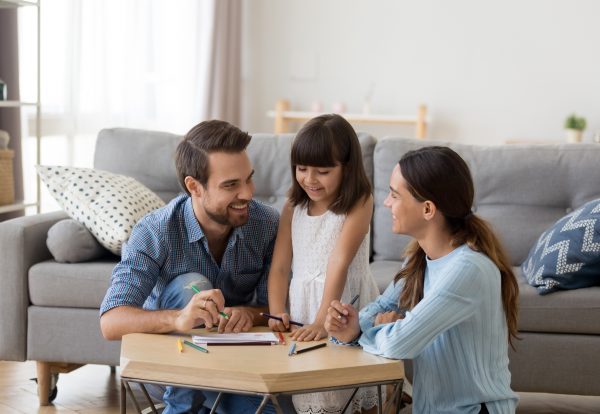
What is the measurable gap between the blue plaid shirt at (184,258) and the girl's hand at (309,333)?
0.38 metres

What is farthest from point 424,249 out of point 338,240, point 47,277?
point 47,277

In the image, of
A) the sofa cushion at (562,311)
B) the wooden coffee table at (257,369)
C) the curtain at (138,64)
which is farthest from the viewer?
the curtain at (138,64)

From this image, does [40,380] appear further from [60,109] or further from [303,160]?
[60,109]

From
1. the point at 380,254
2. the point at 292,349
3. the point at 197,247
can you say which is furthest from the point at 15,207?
the point at 292,349

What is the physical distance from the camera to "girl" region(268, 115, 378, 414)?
2168mm

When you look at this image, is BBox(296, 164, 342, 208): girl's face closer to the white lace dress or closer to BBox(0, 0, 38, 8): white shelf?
the white lace dress

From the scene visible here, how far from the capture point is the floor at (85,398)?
9.21 ft

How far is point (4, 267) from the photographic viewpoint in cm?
282

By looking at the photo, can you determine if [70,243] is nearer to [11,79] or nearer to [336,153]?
[336,153]

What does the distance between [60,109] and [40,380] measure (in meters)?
1.89

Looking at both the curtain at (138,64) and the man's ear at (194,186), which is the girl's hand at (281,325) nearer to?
the man's ear at (194,186)

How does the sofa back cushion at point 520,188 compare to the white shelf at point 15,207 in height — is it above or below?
above

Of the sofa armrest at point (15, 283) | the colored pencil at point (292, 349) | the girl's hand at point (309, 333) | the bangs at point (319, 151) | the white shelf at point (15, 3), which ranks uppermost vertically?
the white shelf at point (15, 3)

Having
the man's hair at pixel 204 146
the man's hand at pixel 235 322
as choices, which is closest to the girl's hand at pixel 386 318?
the man's hand at pixel 235 322
